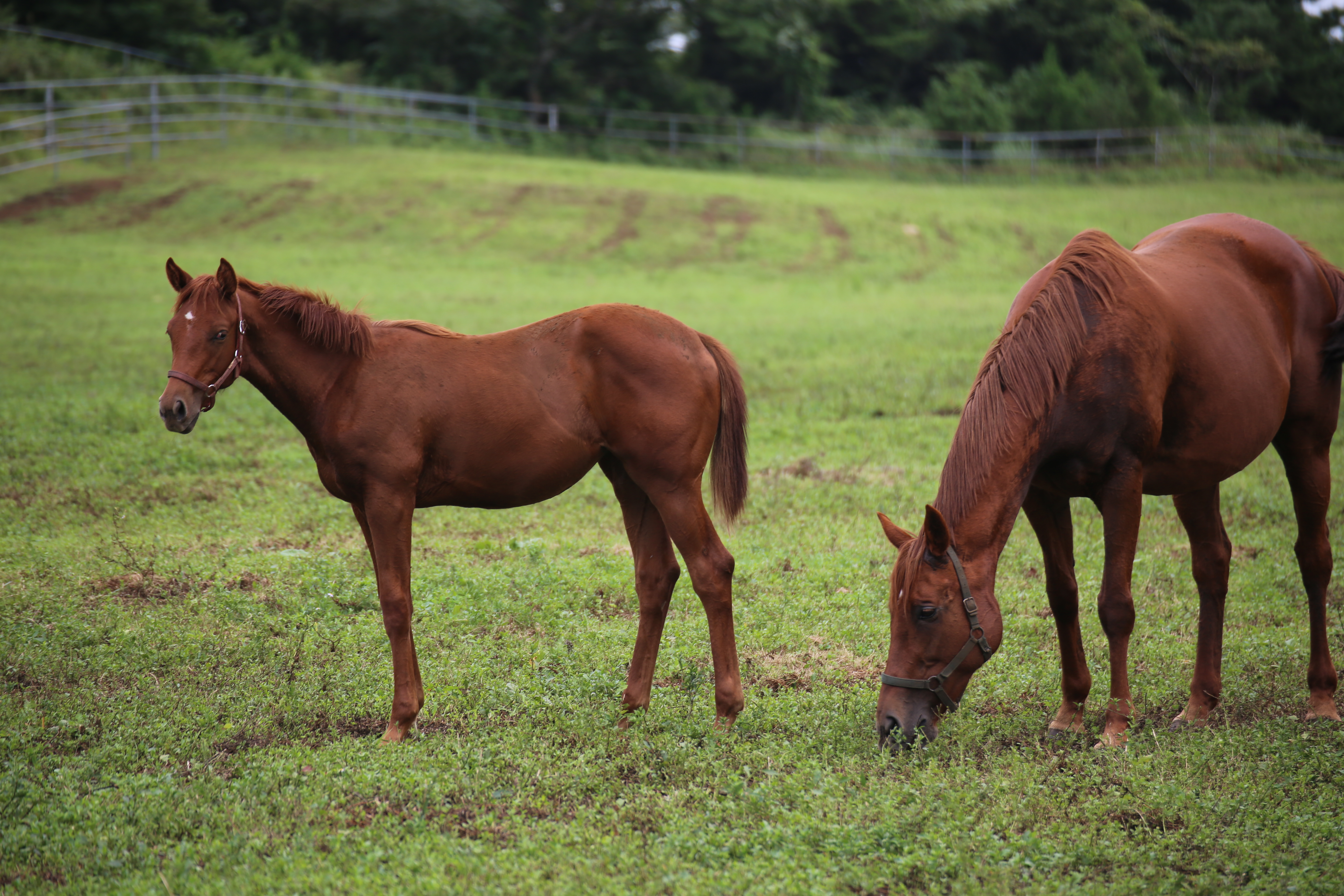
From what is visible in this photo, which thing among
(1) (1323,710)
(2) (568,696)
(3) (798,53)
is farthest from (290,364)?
(3) (798,53)

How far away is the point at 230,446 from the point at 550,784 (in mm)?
6938

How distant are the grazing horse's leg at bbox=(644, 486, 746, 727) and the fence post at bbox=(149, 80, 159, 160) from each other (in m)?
24.4

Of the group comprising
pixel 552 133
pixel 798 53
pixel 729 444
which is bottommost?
pixel 729 444

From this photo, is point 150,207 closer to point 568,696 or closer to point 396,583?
point 396,583

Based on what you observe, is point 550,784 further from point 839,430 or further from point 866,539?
point 839,430

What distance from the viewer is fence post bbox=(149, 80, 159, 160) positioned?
24.9 metres

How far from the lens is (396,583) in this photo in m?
4.64

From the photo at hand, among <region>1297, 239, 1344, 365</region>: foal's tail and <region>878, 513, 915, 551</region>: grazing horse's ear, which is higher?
<region>1297, 239, 1344, 365</region>: foal's tail

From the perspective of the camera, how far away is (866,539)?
25.0ft

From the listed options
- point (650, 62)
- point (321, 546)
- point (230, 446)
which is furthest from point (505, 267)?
point (650, 62)

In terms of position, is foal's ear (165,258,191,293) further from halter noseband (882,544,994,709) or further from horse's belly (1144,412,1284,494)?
horse's belly (1144,412,1284,494)

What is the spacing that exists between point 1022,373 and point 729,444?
1430 millimetres

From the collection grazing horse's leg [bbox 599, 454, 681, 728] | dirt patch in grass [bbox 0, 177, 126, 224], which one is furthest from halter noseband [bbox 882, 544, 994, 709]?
dirt patch in grass [bbox 0, 177, 126, 224]

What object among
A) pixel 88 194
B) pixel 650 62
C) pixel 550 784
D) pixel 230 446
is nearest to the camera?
pixel 550 784
